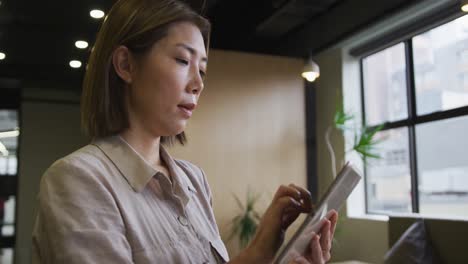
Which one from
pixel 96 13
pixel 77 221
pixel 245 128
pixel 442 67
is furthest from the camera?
pixel 245 128

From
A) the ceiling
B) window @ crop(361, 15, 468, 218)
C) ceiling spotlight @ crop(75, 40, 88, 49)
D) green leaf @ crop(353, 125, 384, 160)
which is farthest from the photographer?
green leaf @ crop(353, 125, 384, 160)

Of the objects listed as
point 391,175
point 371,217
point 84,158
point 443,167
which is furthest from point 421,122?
point 84,158

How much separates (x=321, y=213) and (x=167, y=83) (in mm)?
369

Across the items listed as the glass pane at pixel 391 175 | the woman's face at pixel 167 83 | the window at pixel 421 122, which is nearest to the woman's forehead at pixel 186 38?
the woman's face at pixel 167 83

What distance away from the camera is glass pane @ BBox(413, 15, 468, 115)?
5.06 metres

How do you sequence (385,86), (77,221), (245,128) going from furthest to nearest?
1. (245,128)
2. (385,86)
3. (77,221)

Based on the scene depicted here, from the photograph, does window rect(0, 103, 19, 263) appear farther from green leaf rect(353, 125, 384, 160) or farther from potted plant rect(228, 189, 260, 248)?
green leaf rect(353, 125, 384, 160)

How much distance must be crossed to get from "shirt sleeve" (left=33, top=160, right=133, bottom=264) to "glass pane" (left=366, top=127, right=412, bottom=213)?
5150mm

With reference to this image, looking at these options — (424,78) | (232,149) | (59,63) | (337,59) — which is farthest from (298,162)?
(59,63)

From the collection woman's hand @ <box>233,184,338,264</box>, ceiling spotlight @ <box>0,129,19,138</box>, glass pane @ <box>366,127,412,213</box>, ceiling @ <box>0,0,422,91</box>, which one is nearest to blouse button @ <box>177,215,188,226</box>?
woman's hand @ <box>233,184,338,264</box>

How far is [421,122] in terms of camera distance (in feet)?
18.0

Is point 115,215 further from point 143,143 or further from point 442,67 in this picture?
point 442,67

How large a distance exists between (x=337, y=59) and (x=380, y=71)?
0.65m

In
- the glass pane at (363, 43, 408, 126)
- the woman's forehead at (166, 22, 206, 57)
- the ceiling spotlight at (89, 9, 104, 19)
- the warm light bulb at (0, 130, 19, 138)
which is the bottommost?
the woman's forehead at (166, 22, 206, 57)
